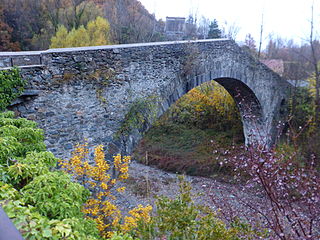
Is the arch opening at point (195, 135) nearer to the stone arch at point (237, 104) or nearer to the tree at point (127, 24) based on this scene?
the stone arch at point (237, 104)

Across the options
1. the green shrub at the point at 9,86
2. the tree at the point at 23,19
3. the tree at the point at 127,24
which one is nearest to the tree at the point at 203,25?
the tree at the point at 127,24

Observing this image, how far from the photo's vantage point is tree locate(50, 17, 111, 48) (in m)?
14.8

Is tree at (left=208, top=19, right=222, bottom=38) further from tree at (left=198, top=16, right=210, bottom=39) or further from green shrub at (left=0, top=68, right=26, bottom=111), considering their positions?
green shrub at (left=0, top=68, right=26, bottom=111)

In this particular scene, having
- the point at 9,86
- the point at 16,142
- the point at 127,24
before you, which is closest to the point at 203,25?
the point at 127,24

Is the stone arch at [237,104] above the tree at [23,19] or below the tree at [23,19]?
below

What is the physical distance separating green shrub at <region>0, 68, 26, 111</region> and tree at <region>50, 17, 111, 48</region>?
1014cm

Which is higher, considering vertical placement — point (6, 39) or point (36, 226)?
point (6, 39)

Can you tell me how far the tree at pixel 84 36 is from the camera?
48.6 ft

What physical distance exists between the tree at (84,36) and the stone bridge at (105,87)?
848 centimetres

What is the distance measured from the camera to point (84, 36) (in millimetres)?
14953

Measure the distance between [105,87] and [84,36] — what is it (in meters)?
9.93

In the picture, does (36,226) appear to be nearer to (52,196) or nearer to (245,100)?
(52,196)

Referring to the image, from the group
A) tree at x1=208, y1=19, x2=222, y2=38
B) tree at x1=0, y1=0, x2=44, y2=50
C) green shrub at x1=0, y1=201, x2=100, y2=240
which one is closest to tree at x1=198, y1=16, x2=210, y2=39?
tree at x1=208, y1=19, x2=222, y2=38

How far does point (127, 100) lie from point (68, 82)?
1562 mm
